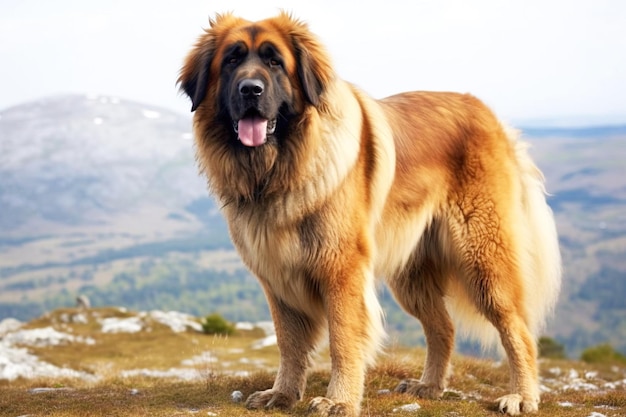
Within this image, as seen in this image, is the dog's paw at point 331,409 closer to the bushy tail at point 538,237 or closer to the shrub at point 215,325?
the bushy tail at point 538,237

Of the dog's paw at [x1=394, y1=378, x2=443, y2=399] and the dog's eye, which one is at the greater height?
the dog's eye

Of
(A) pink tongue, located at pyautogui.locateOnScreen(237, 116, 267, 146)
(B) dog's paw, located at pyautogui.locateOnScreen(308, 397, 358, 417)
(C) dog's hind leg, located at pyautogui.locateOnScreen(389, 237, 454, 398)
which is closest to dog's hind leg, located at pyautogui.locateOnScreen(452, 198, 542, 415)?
(C) dog's hind leg, located at pyautogui.locateOnScreen(389, 237, 454, 398)

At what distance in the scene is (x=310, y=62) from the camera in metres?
5.41

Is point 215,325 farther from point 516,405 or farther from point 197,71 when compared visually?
point 197,71

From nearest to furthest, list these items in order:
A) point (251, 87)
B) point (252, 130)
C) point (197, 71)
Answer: point (251, 87), point (252, 130), point (197, 71)

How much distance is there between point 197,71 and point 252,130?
75 centimetres

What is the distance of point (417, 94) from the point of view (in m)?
6.79

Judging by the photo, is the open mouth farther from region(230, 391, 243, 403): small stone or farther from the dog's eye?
region(230, 391, 243, 403): small stone

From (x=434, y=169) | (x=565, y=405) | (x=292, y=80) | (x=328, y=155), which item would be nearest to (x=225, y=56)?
(x=292, y=80)

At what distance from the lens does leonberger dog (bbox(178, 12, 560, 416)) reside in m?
5.33

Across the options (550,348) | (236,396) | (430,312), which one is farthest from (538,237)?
(550,348)

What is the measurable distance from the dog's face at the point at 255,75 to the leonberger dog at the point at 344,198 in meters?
0.01

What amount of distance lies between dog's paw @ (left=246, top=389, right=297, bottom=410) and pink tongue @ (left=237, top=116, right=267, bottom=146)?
208cm

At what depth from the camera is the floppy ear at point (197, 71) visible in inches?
214
